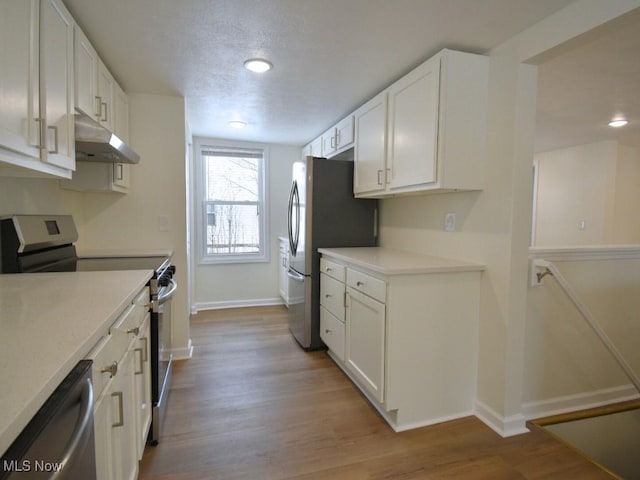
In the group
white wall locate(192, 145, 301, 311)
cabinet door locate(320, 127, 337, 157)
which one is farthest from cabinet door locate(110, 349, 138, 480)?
white wall locate(192, 145, 301, 311)

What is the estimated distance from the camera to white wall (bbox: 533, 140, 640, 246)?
406cm

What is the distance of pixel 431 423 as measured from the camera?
6.58ft

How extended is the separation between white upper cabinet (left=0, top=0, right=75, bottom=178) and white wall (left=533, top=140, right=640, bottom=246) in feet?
17.0

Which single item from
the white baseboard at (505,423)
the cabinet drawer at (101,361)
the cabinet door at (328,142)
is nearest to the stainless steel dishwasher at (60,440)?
the cabinet drawer at (101,361)

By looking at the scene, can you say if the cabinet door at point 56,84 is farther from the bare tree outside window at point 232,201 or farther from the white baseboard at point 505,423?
the bare tree outside window at point 232,201

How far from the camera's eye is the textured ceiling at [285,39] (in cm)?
161

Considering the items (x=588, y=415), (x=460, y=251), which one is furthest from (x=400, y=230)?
(x=588, y=415)

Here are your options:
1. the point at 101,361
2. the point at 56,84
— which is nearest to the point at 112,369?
the point at 101,361

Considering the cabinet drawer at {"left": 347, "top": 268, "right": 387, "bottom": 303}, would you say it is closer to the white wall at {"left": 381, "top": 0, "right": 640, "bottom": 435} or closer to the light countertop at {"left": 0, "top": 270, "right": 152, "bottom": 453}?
the white wall at {"left": 381, "top": 0, "right": 640, "bottom": 435}

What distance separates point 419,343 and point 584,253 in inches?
49.2

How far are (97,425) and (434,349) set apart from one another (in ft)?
5.52

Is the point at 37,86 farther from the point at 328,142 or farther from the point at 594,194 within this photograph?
the point at 594,194

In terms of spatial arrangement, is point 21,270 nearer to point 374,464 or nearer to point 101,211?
point 101,211

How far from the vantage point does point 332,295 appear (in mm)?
2748
